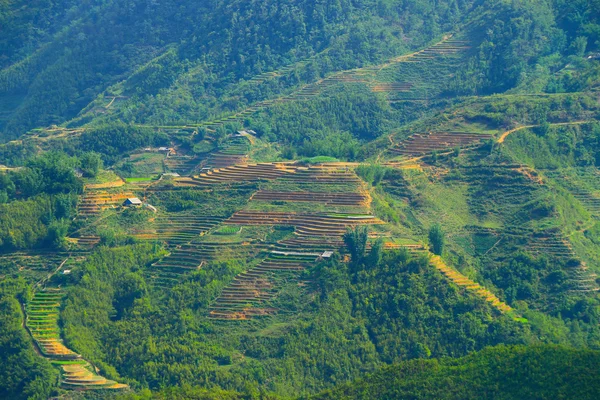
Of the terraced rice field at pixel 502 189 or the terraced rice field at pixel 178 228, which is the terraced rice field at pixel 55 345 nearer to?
the terraced rice field at pixel 178 228

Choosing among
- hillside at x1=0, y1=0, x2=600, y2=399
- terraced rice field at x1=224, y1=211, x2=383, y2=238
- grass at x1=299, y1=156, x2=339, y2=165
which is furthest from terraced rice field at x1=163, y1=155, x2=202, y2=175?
terraced rice field at x1=224, y1=211, x2=383, y2=238

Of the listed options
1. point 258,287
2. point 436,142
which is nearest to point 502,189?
point 436,142

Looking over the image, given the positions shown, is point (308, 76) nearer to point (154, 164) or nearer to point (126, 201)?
point (154, 164)

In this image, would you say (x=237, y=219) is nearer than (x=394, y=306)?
No

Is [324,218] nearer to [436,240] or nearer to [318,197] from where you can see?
[318,197]

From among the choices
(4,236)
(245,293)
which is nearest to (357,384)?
(245,293)

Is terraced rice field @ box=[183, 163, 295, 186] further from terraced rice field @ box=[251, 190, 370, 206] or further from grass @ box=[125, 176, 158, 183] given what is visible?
grass @ box=[125, 176, 158, 183]
